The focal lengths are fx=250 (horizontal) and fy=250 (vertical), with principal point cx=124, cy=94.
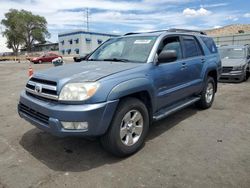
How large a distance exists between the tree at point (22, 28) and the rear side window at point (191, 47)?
2998 inches

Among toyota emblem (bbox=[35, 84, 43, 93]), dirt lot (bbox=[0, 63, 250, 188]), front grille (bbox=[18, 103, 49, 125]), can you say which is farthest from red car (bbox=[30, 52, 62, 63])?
toyota emblem (bbox=[35, 84, 43, 93])

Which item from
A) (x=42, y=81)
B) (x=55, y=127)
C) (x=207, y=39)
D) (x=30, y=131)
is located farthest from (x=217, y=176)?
(x=207, y=39)

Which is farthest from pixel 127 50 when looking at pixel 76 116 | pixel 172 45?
pixel 76 116

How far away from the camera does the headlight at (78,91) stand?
3.22m

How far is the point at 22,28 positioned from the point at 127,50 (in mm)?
77204

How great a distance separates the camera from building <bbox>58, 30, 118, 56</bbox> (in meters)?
57.6

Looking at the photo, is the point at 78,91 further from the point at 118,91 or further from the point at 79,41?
the point at 79,41

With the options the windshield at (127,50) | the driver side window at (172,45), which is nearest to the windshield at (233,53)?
the driver side window at (172,45)

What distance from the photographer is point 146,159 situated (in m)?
3.67

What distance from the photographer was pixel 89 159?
3688 millimetres

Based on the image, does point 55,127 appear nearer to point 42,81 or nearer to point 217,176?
point 42,81

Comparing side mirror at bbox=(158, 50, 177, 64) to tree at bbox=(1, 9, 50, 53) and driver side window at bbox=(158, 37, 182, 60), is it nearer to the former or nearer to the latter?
driver side window at bbox=(158, 37, 182, 60)

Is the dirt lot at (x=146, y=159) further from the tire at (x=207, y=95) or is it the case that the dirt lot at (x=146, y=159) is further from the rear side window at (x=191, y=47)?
the rear side window at (x=191, y=47)

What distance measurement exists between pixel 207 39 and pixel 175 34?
5.92ft
